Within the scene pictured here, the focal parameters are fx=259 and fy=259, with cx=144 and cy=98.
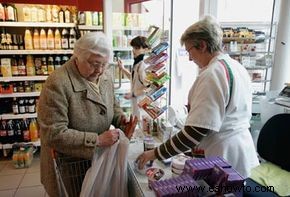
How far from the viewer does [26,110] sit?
3.79 meters

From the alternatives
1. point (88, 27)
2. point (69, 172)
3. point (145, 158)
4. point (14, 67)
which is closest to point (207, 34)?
point (145, 158)

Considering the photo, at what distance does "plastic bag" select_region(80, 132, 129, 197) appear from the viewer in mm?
1494

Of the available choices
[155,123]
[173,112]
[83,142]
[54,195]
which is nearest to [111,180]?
[83,142]

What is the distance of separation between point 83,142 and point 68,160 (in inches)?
10.2

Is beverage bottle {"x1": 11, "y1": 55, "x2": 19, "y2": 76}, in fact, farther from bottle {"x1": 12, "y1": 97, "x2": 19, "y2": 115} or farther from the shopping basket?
the shopping basket

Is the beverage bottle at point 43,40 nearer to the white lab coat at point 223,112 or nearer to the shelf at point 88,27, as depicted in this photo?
the shelf at point 88,27

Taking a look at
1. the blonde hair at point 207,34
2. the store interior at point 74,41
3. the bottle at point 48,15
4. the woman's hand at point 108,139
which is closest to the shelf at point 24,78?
the store interior at point 74,41

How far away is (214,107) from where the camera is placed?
1.25 m

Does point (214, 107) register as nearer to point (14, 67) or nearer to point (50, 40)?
point (50, 40)

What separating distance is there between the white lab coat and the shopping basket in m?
0.77

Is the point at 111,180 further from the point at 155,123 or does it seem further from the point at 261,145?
the point at 261,145

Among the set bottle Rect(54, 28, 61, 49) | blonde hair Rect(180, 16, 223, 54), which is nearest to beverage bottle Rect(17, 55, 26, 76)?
bottle Rect(54, 28, 61, 49)

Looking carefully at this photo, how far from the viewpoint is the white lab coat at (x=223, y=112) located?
4.09 feet

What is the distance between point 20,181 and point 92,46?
2655 mm
